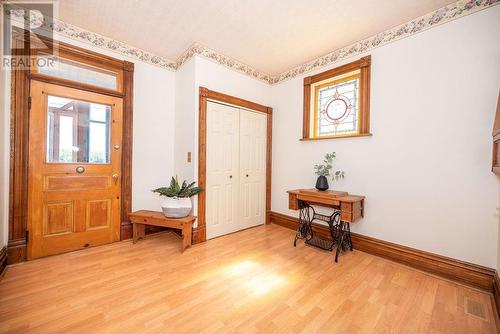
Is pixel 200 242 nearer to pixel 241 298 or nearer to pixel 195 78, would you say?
pixel 241 298

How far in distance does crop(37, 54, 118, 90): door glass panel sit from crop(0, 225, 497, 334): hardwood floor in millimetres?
2196

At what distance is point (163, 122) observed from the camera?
10.7 feet

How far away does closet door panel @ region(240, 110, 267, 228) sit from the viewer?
3449mm

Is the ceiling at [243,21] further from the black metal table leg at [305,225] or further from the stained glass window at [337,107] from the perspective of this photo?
the black metal table leg at [305,225]

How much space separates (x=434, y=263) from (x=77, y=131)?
14.5ft

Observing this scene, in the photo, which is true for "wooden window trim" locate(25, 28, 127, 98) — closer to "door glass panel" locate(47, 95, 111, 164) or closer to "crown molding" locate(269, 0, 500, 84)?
"door glass panel" locate(47, 95, 111, 164)

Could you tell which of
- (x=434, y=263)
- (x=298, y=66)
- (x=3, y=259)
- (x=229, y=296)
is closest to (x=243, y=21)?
(x=298, y=66)

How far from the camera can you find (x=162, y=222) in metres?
2.64

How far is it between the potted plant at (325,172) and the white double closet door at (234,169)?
1132 mm

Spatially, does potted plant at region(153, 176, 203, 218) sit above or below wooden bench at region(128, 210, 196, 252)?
above

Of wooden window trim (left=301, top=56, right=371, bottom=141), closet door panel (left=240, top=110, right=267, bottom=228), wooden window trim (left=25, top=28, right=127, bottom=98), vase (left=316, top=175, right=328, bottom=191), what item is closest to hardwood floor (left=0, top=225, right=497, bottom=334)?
vase (left=316, top=175, right=328, bottom=191)

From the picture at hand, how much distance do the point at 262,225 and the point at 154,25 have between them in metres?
3.40

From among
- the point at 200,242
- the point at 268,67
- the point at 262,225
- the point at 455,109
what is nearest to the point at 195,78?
the point at 268,67

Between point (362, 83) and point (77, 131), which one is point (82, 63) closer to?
point (77, 131)
